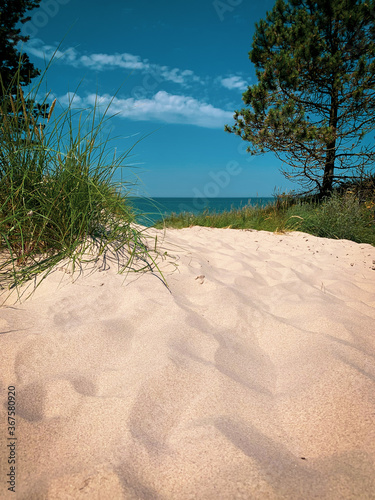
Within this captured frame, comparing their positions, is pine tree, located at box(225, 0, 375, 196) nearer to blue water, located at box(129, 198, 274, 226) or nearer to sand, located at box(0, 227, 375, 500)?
blue water, located at box(129, 198, 274, 226)

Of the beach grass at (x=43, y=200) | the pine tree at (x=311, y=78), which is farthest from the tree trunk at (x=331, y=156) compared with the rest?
the beach grass at (x=43, y=200)

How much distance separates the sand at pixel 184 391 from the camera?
67 centimetres

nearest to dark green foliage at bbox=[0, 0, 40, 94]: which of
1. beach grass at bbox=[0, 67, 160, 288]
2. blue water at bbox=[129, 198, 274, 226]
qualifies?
blue water at bbox=[129, 198, 274, 226]

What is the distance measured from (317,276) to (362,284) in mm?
344

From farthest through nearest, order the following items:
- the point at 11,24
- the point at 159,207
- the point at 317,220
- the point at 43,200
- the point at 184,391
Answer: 1. the point at 11,24
2. the point at 317,220
3. the point at 159,207
4. the point at 43,200
5. the point at 184,391

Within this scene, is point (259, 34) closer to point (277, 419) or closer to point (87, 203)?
point (87, 203)

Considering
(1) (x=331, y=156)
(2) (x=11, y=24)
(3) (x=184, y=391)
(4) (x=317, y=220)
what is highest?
(2) (x=11, y=24)

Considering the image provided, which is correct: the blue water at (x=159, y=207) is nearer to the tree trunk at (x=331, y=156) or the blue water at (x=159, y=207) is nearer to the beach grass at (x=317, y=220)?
the beach grass at (x=317, y=220)

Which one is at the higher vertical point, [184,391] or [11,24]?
[11,24]

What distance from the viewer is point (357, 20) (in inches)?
330

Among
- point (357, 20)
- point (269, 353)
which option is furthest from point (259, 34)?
point (269, 353)

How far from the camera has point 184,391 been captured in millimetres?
958

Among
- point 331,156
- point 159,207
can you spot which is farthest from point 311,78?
point 159,207

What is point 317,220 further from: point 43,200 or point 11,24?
point 11,24
